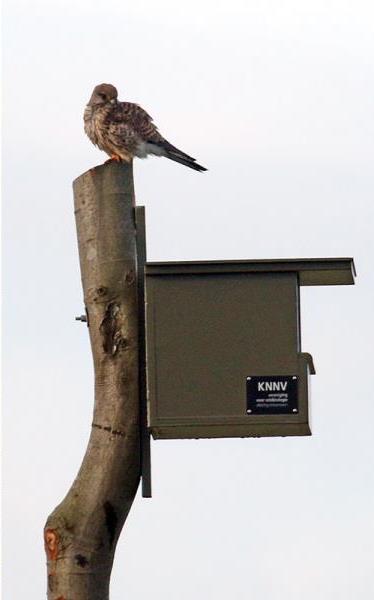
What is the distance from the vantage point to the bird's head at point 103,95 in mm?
9058

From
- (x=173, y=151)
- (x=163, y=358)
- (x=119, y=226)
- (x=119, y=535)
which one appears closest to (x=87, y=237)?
(x=119, y=226)

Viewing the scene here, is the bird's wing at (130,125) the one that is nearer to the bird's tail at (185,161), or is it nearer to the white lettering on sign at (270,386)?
the bird's tail at (185,161)

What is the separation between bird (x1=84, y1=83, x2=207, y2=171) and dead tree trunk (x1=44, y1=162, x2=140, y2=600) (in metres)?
2.20

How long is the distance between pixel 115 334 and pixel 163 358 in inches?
8.5

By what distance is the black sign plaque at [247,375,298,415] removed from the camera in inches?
258

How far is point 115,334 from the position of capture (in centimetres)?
654

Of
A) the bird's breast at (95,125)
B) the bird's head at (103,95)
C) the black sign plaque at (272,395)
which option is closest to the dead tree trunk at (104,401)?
the black sign plaque at (272,395)

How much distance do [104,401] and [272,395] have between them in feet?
2.20

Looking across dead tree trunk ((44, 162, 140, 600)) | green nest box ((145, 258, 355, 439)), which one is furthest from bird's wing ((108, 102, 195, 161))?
green nest box ((145, 258, 355, 439))

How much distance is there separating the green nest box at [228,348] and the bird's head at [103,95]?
2.65 meters

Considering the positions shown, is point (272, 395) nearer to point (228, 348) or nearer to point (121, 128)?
point (228, 348)

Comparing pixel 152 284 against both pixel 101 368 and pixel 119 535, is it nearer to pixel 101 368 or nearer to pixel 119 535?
pixel 101 368

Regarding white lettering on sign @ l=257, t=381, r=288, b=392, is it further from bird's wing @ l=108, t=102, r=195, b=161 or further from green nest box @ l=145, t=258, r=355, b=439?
bird's wing @ l=108, t=102, r=195, b=161

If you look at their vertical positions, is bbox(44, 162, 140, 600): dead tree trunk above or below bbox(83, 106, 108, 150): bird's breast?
below
